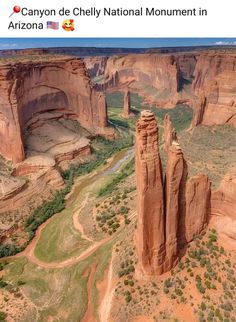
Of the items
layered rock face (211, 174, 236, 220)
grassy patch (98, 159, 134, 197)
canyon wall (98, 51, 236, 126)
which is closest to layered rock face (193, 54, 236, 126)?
canyon wall (98, 51, 236, 126)

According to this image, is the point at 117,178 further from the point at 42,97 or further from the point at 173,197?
the point at 173,197

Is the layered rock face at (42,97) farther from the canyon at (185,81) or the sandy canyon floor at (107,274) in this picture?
the canyon at (185,81)

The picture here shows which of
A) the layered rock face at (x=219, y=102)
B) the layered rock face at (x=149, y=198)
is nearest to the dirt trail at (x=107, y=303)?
the layered rock face at (x=149, y=198)

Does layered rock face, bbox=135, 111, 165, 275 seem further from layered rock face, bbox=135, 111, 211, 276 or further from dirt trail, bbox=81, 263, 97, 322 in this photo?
dirt trail, bbox=81, 263, 97, 322

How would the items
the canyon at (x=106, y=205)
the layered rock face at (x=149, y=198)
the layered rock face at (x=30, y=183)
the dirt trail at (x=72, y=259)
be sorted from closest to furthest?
the layered rock face at (x=149, y=198) → the canyon at (x=106, y=205) → the dirt trail at (x=72, y=259) → the layered rock face at (x=30, y=183)

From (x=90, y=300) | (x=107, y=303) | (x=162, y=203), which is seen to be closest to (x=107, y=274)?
(x=90, y=300)

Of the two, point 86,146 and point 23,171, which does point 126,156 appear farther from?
point 23,171

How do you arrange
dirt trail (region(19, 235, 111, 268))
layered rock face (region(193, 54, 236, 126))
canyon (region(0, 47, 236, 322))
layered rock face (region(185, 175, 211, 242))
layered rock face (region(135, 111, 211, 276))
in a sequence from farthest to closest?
1. layered rock face (region(193, 54, 236, 126))
2. dirt trail (region(19, 235, 111, 268))
3. layered rock face (region(185, 175, 211, 242))
4. canyon (region(0, 47, 236, 322))
5. layered rock face (region(135, 111, 211, 276))
